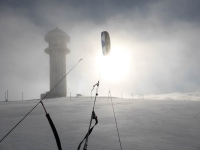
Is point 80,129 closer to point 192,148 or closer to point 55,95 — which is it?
point 192,148

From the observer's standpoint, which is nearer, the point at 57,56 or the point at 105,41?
the point at 105,41

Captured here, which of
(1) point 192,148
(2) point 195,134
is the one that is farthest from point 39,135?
(2) point 195,134

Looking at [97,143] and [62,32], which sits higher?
[62,32]

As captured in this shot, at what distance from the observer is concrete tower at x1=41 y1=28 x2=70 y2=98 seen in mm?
49656

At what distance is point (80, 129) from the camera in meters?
6.25

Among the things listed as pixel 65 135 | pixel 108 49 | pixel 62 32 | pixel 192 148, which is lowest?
pixel 192 148

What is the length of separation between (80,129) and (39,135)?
1.56 m

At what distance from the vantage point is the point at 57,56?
50.7m

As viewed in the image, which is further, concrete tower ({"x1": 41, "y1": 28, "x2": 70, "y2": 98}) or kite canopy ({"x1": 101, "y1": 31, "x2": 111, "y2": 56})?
concrete tower ({"x1": 41, "y1": 28, "x2": 70, "y2": 98})

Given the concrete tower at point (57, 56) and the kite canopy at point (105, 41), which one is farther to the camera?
the concrete tower at point (57, 56)

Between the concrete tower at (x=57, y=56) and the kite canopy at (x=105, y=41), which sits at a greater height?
the concrete tower at (x=57, y=56)

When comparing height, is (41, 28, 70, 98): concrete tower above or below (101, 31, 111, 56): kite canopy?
above

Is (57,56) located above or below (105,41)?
above

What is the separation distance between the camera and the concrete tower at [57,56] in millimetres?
49656
